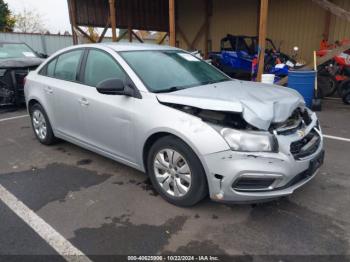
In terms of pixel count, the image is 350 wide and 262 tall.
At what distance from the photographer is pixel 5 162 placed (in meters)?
4.47

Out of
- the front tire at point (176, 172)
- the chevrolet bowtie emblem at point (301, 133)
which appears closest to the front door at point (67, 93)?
the front tire at point (176, 172)

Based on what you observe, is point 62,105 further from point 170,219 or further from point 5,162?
point 170,219

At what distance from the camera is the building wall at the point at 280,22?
428 inches

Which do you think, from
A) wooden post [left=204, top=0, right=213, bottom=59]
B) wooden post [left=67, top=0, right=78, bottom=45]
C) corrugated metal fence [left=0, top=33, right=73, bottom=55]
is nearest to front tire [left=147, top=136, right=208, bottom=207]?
wooden post [left=67, top=0, right=78, bottom=45]

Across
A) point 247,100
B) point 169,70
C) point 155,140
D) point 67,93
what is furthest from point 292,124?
point 67,93

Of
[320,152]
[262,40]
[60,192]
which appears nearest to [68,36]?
[262,40]

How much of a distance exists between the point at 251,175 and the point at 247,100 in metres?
0.74

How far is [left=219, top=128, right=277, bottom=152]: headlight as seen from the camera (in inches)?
106

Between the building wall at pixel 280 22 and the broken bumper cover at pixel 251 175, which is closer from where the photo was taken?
the broken bumper cover at pixel 251 175

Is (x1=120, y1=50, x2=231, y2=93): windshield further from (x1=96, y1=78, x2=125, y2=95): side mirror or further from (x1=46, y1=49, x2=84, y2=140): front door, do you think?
(x1=46, y1=49, x2=84, y2=140): front door

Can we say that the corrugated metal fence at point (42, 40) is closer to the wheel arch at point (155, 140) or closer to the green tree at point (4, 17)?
the green tree at point (4, 17)

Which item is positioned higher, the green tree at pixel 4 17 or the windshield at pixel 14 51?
the green tree at pixel 4 17

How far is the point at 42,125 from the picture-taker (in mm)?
4977

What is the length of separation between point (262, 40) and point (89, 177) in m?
5.63
